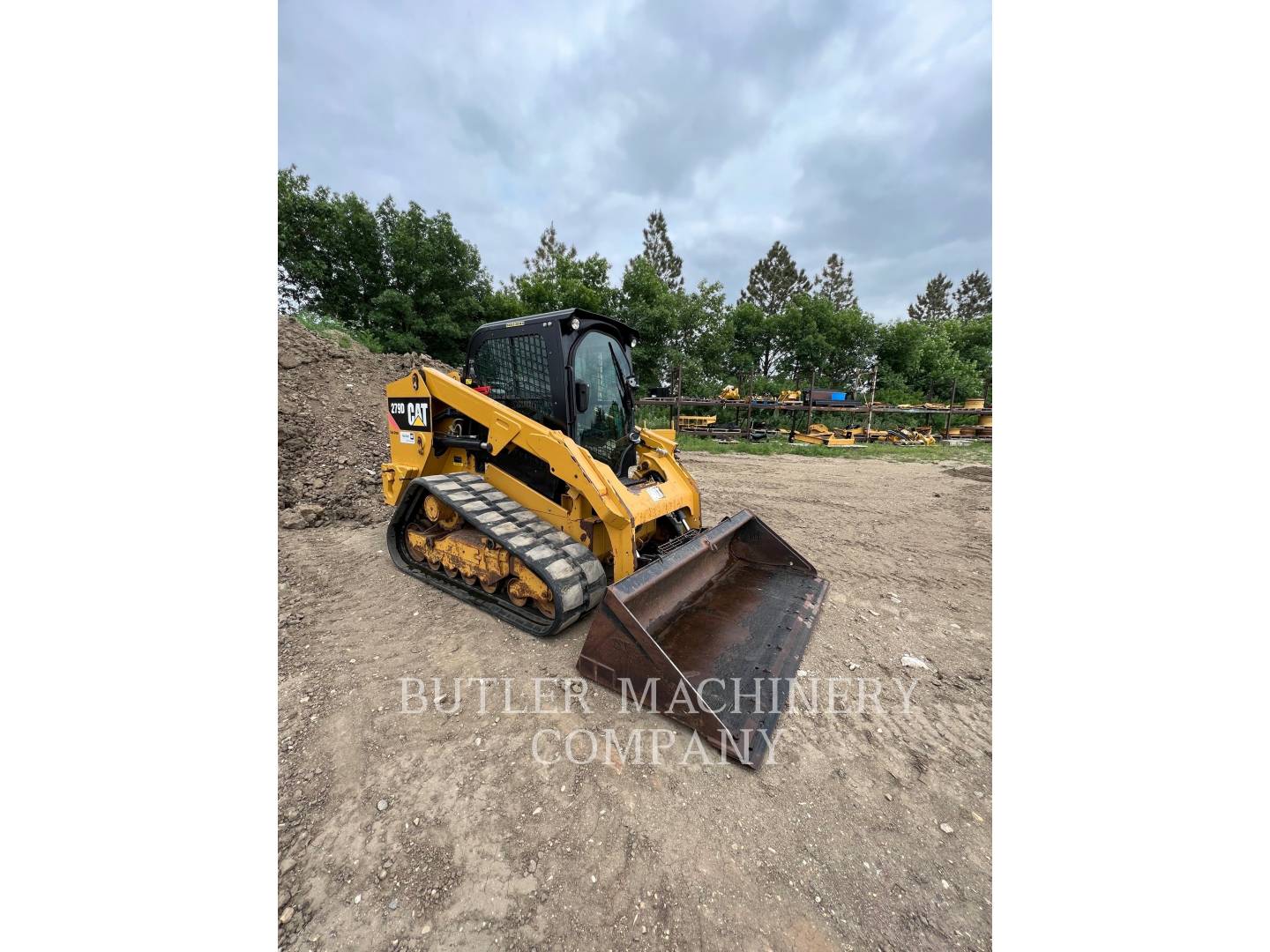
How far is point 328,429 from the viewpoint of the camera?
22.1 ft

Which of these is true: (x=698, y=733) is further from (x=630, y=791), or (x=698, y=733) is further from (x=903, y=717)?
(x=903, y=717)

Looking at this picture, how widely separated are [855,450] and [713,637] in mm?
13947

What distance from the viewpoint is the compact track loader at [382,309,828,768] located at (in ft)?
7.63

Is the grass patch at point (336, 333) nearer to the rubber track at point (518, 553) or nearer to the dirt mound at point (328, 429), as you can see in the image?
the dirt mound at point (328, 429)

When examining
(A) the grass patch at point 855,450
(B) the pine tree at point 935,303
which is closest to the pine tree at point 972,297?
(B) the pine tree at point 935,303

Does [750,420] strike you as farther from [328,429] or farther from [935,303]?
[935,303]

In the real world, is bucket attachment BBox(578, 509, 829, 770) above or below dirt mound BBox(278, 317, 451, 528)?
below

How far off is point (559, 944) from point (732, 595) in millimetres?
2236

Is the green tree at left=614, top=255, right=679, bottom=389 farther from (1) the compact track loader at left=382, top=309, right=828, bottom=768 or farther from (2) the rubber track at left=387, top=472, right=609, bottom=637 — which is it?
(2) the rubber track at left=387, top=472, right=609, bottom=637

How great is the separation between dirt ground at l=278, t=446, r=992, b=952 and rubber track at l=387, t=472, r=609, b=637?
0.56 ft

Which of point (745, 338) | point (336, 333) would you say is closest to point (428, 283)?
point (336, 333)

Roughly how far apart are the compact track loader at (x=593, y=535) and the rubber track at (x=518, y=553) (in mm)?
13

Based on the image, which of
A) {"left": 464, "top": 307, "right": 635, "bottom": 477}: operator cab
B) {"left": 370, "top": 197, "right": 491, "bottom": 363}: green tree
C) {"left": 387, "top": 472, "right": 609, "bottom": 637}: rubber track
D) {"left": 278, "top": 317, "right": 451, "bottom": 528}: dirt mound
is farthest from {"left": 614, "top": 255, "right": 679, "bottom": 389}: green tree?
{"left": 387, "top": 472, "right": 609, "bottom": 637}: rubber track

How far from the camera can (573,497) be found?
10.5 feet
